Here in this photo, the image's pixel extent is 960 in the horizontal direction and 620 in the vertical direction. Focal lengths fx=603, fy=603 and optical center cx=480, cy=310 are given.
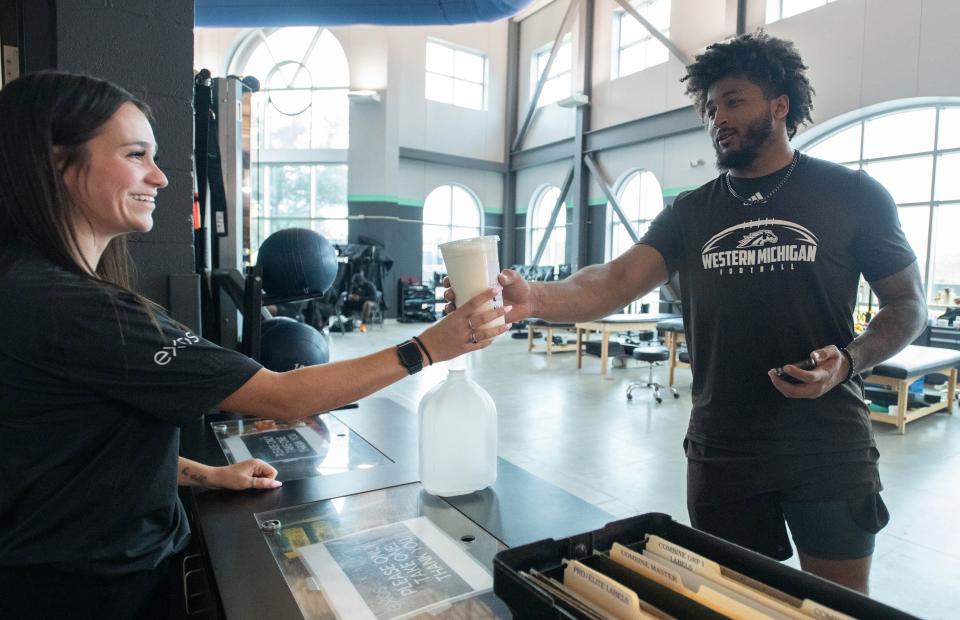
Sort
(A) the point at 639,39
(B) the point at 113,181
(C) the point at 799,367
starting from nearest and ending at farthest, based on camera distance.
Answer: (B) the point at 113,181
(C) the point at 799,367
(A) the point at 639,39

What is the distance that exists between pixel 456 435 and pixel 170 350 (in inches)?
23.9

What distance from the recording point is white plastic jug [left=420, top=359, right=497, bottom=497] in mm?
1304

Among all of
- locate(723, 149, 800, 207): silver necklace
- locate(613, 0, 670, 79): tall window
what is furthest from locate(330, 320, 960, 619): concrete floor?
locate(613, 0, 670, 79): tall window

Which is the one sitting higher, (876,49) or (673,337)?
(876,49)

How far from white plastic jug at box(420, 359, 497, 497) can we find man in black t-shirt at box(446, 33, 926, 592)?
0.95 feet

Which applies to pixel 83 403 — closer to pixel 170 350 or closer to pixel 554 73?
pixel 170 350

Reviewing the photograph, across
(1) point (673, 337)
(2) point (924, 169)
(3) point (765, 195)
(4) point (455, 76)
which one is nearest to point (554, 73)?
(4) point (455, 76)

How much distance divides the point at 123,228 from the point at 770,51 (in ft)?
4.99

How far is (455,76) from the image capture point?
48.4ft

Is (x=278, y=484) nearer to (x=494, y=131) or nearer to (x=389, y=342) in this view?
(x=389, y=342)

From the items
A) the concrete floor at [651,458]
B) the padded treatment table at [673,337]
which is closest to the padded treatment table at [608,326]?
the concrete floor at [651,458]

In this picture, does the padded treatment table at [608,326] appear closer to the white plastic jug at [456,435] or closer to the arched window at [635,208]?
the arched window at [635,208]

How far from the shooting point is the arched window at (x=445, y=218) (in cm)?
1481

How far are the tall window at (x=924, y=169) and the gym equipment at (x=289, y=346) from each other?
798 centimetres
